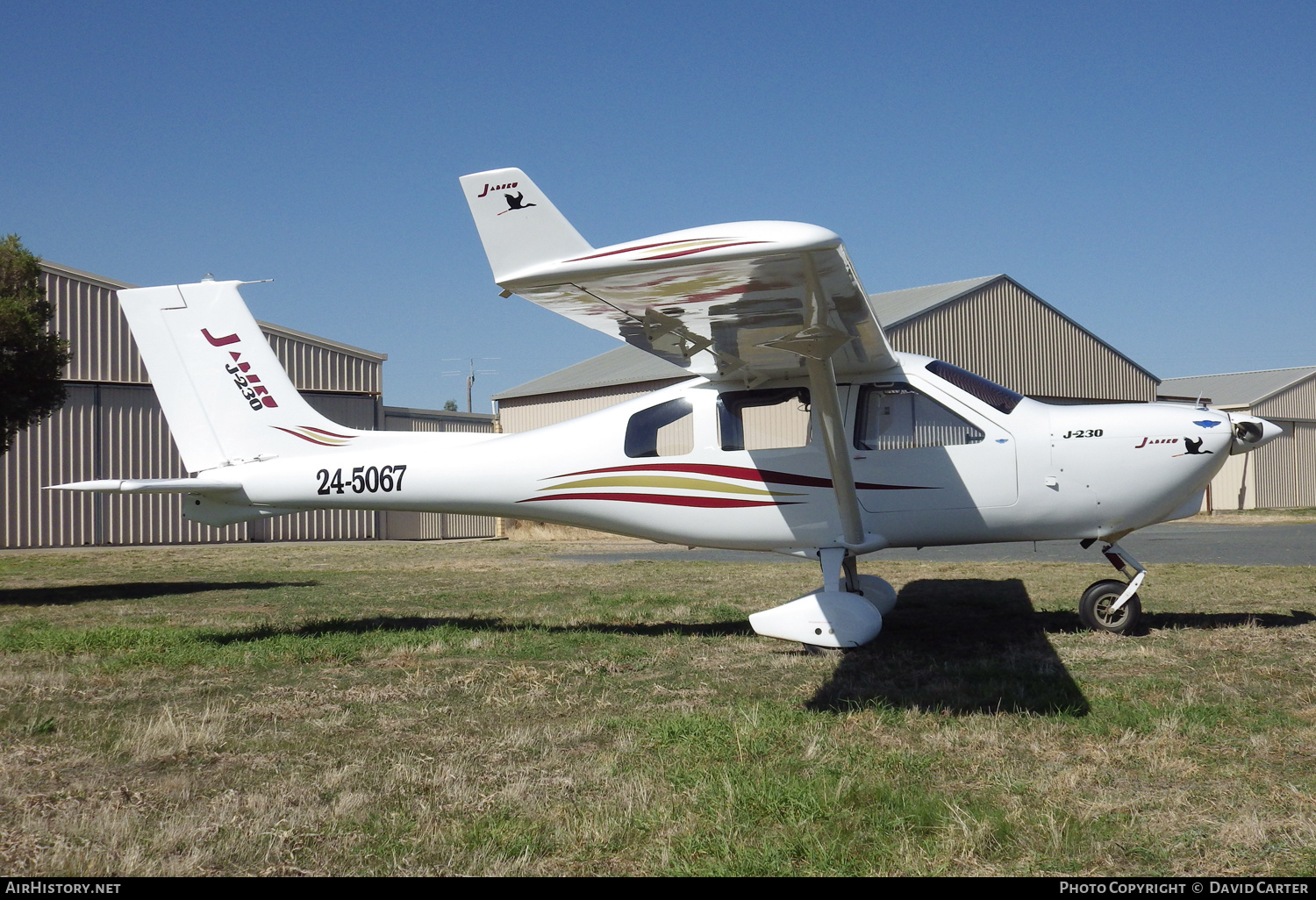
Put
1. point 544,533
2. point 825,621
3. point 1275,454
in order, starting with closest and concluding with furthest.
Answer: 1. point 825,621
2. point 544,533
3. point 1275,454

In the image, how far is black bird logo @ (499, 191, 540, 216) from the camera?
213 inches

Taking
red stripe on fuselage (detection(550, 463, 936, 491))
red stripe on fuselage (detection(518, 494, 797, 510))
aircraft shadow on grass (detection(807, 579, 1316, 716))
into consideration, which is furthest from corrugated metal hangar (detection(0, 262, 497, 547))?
aircraft shadow on grass (detection(807, 579, 1316, 716))

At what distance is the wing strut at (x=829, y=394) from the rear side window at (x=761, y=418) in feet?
1.16

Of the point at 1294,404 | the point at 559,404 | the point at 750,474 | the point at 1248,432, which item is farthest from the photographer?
the point at 1294,404

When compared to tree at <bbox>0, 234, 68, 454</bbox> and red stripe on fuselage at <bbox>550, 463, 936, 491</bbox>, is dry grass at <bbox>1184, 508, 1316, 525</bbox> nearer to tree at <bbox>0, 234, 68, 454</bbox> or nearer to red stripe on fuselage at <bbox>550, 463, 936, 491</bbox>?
red stripe on fuselage at <bbox>550, 463, 936, 491</bbox>

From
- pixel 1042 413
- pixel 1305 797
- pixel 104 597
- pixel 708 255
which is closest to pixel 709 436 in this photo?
pixel 1042 413

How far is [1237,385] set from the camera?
43969 millimetres

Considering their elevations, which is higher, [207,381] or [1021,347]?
[1021,347]

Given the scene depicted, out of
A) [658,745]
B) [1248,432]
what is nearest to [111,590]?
→ [658,745]

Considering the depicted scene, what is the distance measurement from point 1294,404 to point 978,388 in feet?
131

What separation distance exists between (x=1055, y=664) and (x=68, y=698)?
20.8 ft

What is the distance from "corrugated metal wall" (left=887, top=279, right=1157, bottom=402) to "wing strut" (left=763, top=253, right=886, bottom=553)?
685 inches

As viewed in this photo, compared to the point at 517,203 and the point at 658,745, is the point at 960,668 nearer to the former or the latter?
the point at 658,745
